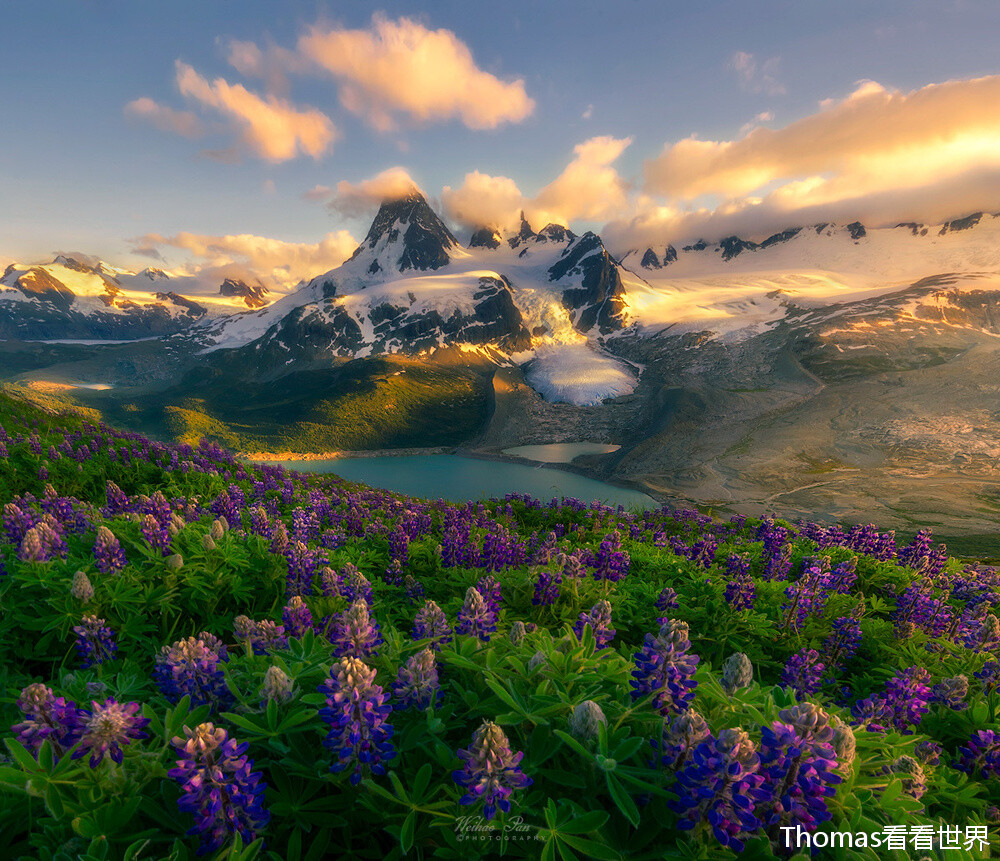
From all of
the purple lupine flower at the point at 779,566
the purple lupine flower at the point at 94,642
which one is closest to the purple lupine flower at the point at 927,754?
the purple lupine flower at the point at 779,566

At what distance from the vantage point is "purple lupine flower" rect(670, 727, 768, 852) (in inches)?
86.8

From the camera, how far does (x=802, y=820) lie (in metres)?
2.39

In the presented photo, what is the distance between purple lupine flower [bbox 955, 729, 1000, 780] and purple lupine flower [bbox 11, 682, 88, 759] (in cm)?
699

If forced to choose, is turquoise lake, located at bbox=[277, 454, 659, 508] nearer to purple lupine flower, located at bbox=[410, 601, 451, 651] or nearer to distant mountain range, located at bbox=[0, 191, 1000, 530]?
distant mountain range, located at bbox=[0, 191, 1000, 530]

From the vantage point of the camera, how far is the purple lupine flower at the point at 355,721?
2572 mm

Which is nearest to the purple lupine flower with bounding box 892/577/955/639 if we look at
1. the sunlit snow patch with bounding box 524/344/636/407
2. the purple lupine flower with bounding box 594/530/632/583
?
the purple lupine flower with bounding box 594/530/632/583

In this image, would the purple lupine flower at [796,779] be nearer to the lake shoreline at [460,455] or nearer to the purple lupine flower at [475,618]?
the purple lupine flower at [475,618]

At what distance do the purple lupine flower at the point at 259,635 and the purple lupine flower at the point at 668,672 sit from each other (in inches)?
127

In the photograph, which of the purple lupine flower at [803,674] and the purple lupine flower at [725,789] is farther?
the purple lupine flower at [803,674]

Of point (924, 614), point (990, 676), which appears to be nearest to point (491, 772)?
point (990, 676)

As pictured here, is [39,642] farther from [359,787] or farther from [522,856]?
[522,856]

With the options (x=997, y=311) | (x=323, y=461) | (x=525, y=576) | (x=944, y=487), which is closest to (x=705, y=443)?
(x=944, y=487)

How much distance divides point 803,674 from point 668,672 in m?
3.99

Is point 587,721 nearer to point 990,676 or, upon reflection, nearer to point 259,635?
point 259,635
